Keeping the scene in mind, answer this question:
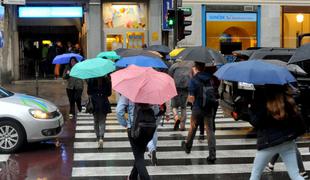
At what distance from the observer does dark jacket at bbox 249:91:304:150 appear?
6008mm

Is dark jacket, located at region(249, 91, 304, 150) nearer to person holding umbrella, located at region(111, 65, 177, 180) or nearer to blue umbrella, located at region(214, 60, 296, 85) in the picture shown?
blue umbrella, located at region(214, 60, 296, 85)

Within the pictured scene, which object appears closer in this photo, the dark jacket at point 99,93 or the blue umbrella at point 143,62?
the blue umbrella at point 143,62

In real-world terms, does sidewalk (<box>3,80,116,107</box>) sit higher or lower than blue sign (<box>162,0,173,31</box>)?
lower

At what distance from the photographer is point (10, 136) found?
9625mm

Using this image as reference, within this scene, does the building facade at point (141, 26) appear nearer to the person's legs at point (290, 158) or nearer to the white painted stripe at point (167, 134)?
the white painted stripe at point (167, 134)

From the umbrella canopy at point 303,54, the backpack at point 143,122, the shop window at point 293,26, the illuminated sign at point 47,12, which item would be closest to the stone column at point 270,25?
the shop window at point 293,26

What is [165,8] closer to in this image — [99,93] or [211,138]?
[99,93]

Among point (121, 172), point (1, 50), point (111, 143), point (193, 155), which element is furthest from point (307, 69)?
point (1, 50)

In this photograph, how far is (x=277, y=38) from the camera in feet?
88.2

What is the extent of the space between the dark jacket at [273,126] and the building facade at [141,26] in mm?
19387

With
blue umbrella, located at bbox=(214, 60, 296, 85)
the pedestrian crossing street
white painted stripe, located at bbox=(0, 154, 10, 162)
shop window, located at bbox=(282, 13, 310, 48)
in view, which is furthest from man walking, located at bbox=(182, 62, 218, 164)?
shop window, located at bbox=(282, 13, 310, 48)

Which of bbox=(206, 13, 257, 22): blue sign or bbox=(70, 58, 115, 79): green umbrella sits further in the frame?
bbox=(206, 13, 257, 22): blue sign

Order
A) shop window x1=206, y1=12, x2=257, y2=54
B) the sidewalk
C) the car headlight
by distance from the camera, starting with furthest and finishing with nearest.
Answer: shop window x1=206, y1=12, x2=257, y2=54 < the sidewalk < the car headlight

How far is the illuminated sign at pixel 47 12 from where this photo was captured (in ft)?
83.2
